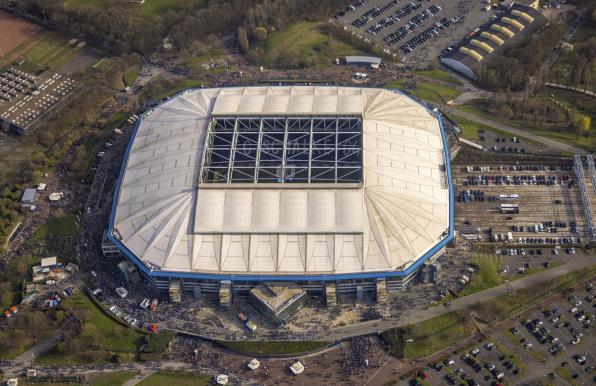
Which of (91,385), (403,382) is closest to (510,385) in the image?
(403,382)

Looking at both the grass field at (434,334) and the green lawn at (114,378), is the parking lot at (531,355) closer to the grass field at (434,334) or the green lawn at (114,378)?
the grass field at (434,334)

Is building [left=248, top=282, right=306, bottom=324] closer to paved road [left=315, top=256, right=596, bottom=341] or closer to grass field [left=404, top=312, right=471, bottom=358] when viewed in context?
paved road [left=315, top=256, right=596, bottom=341]

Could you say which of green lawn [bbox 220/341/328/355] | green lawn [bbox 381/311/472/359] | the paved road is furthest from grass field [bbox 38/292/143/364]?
green lawn [bbox 381/311/472/359]

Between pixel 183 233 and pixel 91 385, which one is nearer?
pixel 91 385

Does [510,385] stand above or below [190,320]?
above

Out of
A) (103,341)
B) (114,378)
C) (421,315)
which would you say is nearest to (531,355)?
(421,315)

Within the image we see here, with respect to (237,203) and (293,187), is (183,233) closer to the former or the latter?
(237,203)
